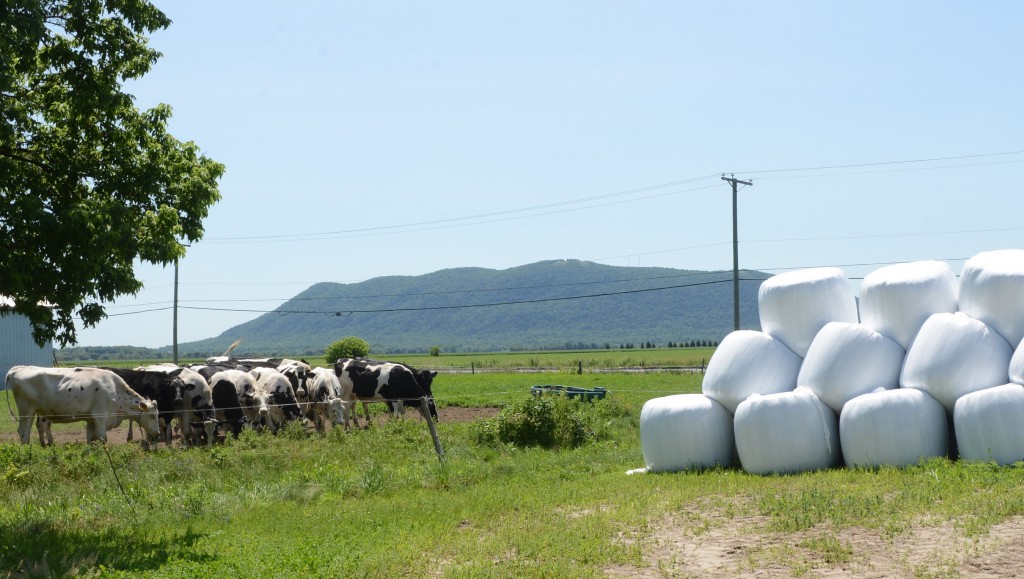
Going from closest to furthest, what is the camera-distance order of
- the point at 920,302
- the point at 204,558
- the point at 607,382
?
the point at 204,558 < the point at 920,302 < the point at 607,382

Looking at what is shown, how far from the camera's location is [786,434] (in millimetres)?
14141

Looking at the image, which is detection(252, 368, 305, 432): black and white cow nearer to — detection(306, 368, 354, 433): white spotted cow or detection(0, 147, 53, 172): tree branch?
detection(306, 368, 354, 433): white spotted cow

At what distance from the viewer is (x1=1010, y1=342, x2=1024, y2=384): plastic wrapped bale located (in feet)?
43.9

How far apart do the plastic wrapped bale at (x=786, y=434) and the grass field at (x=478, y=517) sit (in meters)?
0.36

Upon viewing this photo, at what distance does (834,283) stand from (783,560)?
728cm

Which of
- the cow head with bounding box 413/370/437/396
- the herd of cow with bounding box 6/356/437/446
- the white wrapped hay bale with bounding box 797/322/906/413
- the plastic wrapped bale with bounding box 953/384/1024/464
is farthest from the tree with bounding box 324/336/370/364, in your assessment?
the plastic wrapped bale with bounding box 953/384/1024/464

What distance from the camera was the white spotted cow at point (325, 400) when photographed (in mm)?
24469

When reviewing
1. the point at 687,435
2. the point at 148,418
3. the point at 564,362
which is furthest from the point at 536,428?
the point at 564,362

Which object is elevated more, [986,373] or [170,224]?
[170,224]

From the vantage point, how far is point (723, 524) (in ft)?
35.8

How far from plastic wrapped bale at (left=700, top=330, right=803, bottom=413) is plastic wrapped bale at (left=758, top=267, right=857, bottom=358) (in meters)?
0.26

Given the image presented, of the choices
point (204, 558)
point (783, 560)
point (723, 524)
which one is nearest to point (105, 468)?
point (204, 558)

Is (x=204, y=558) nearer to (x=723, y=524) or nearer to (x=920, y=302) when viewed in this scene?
(x=723, y=524)

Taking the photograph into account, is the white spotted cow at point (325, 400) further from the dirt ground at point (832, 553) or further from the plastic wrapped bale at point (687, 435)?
the dirt ground at point (832, 553)
